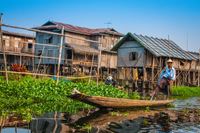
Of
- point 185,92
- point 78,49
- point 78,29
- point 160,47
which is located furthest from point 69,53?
point 185,92

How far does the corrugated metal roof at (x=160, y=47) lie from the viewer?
29550 millimetres

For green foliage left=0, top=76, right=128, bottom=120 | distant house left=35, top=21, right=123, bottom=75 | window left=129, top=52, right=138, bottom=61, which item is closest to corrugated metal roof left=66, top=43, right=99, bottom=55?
distant house left=35, top=21, right=123, bottom=75

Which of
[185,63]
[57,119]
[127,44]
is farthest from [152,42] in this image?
[57,119]

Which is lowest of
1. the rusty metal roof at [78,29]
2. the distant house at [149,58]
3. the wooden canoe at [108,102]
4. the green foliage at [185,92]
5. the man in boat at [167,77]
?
the green foliage at [185,92]

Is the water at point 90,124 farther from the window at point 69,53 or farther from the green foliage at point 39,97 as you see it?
the window at point 69,53

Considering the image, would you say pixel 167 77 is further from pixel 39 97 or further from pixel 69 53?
Result: pixel 69 53

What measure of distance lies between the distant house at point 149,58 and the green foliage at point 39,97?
1522cm

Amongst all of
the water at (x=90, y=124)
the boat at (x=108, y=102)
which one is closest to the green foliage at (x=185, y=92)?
the boat at (x=108, y=102)

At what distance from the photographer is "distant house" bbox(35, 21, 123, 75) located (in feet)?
115

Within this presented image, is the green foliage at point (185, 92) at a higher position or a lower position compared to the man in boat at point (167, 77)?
lower

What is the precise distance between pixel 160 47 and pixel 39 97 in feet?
67.1

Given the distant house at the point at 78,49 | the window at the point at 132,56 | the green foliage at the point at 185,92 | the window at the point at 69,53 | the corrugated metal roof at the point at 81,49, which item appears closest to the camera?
the green foliage at the point at 185,92

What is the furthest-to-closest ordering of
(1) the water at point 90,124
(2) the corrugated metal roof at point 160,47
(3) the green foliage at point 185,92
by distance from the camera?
(2) the corrugated metal roof at point 160,47, (3) the green foliage at point 185,92, (1) the water at point 90,124

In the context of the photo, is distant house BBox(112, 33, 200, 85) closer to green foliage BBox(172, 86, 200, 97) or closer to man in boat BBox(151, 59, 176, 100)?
green foliage BBox(172, 86, 200, 97)
